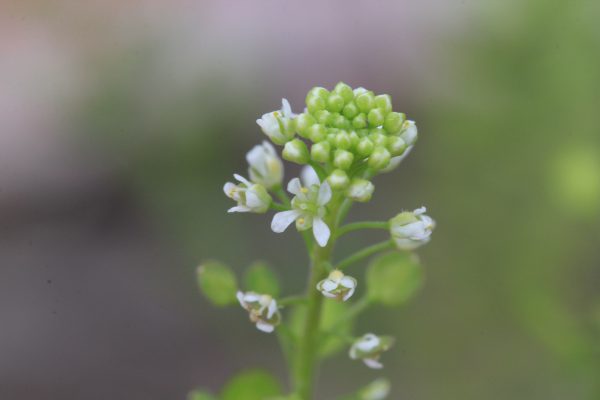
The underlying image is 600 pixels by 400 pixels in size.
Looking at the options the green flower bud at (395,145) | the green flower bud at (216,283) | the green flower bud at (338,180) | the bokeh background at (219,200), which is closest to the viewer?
the green flower bud at (338,180)

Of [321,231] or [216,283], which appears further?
[216,283]

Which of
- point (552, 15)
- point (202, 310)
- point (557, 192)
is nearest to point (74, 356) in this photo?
point (202, 310)

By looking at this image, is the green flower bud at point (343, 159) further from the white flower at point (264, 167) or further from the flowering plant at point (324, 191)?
the white flower at point (264, 167)

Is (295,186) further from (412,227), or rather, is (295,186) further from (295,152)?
(412,227)

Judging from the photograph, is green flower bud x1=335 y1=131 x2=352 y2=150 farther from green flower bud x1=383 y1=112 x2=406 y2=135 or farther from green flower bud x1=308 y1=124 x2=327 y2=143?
green flower bud x1=383 y1=112 x2=406 y2=135

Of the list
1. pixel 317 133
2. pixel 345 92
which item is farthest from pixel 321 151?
pixel 345 92

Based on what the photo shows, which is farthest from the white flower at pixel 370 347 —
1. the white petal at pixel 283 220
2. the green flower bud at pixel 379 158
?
the green flower bud at pixel 379 158
